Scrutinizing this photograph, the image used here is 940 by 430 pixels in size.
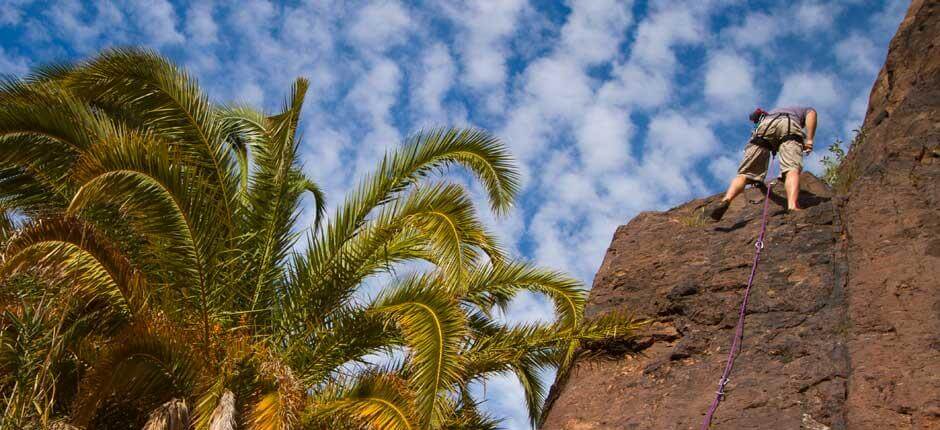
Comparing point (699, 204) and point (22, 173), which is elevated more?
point (699, 204)

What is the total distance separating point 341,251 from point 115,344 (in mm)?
2470

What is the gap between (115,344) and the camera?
26.5 feet

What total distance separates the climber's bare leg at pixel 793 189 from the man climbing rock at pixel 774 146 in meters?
0.06

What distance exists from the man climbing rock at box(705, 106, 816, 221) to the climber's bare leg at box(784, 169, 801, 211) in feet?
0.19

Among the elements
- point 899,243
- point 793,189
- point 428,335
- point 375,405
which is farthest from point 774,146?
point 375,405

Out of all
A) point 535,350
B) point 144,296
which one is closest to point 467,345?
point 535,350

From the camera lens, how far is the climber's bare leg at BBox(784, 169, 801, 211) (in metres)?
8.53

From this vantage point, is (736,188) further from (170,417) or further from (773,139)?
(170,417)

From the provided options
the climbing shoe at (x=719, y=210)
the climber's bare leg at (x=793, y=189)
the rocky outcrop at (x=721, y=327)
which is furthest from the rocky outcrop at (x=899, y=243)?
the climbing shoe at (x=719, y=210)

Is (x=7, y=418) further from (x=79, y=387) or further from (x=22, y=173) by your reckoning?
(x=22, y=173)

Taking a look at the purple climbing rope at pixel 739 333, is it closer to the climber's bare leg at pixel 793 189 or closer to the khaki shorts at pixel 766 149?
the climber's bare leg at pixel 793 189

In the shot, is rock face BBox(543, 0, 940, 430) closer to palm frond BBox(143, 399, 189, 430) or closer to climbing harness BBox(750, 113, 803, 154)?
climbing harness BBox(750, 113, 803, 154)

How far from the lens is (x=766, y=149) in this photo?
378 inches

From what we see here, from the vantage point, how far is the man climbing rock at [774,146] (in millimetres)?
9164
